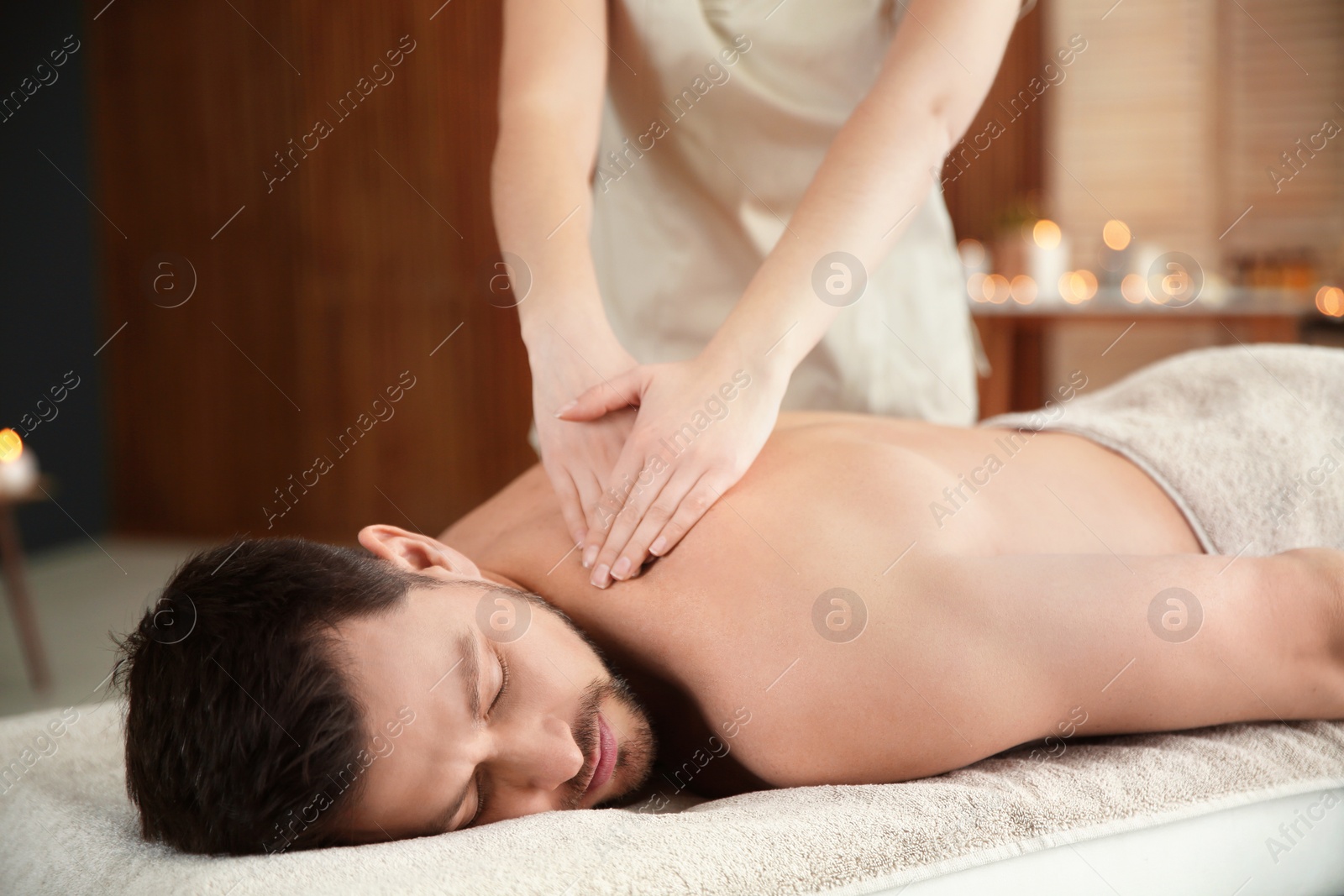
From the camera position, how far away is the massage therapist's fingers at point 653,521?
1.01 meters

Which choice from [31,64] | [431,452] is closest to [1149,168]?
[431,452]

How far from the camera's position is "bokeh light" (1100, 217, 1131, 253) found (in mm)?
4227

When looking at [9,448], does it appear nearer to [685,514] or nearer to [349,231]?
[349,231]

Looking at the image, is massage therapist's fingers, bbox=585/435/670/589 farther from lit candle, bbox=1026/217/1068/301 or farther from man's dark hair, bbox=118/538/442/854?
lit candle, bbox=1026/217/1068/301

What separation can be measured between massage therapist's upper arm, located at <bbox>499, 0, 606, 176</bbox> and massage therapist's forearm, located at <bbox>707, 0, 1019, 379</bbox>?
13.1 inches

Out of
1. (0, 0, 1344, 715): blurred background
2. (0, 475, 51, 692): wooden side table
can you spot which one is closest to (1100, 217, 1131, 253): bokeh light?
(0, 0, 1344, 715): blurred background

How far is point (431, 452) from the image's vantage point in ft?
14.9

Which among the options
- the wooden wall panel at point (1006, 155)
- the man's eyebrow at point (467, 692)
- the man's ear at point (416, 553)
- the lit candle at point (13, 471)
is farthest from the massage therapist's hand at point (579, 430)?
the wooden wall panel at point (1006, 155)

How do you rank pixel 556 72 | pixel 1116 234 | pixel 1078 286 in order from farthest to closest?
1. pixel 1116 234
2. pixel 1078 286
3. pixel 556 72

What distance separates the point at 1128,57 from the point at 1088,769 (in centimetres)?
406

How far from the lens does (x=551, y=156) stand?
4.21 ft

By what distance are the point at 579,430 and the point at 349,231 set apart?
379cm

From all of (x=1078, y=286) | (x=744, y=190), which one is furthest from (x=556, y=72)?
(x=1078, y=286)

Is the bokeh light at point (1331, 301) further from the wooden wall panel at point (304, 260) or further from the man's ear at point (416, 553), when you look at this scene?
the man's ear at point (416, 553)
